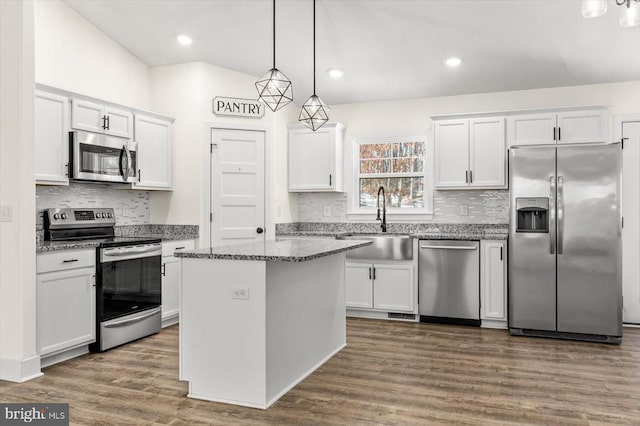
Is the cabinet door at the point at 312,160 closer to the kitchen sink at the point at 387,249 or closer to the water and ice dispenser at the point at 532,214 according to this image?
the kitchen sink at the point at 387,249

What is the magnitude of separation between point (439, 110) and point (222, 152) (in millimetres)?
2558

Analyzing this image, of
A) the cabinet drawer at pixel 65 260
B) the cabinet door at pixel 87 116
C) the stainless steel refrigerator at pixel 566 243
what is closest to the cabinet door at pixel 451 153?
the stainless steel refrigerator at pixel 566 243

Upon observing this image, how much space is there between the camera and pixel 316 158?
5.96m

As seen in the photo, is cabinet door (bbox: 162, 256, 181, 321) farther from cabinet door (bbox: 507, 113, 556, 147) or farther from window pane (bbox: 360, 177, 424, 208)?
cabinet door (bbox: 507, 113, 556, 147)

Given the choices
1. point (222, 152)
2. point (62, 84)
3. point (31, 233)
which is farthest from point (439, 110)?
point (31, 233)

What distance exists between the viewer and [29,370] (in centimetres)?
346

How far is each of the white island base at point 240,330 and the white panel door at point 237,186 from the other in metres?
2.20

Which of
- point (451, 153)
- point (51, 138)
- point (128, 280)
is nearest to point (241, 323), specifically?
point (128, 280)

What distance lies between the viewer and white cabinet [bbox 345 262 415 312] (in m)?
5.27

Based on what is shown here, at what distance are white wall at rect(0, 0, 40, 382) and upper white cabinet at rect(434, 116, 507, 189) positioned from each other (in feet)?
12.8

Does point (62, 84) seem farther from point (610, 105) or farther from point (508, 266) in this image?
point (610, 105)

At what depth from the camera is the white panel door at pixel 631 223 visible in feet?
16.6

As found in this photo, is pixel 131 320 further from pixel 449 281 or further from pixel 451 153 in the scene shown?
pixel 451 153

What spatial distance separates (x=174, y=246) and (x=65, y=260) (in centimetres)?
129
